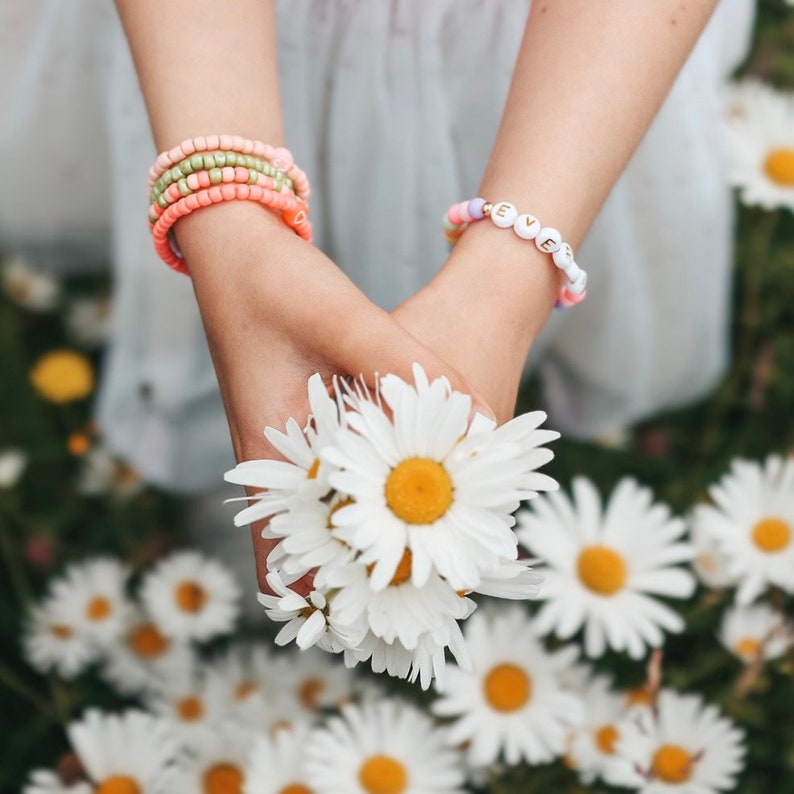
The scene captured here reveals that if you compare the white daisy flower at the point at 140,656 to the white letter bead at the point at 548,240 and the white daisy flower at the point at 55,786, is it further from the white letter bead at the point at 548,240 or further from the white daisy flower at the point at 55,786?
the white letter bead at the point at 548,240

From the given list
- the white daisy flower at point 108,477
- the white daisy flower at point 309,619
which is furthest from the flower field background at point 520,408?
the white daisy flower at point 309,619

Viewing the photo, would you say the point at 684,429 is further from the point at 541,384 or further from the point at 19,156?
the point at 19,156

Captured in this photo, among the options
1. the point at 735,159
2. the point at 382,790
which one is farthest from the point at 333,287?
the point at 735,159

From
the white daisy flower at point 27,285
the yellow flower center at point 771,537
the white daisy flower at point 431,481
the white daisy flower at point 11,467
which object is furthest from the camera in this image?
the white daisy flower at point 27,285

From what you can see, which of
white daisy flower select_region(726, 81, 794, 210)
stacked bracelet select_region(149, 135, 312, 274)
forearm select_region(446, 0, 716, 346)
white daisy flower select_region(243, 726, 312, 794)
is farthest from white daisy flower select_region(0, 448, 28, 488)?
white daisy flower select_region(726, 81, 794, 210)

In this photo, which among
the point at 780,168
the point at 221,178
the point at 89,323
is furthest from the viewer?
the point at 89,323

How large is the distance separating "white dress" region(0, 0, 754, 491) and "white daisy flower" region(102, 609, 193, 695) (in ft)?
0.52

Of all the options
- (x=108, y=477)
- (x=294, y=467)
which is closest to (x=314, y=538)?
(x=294, y=467)

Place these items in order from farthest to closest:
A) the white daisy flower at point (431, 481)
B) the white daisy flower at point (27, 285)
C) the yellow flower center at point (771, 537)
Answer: the white daisy flower at point (27, 285) → the yellow flower center at point (771, 537) → the white daisy flower at point (431, 481)

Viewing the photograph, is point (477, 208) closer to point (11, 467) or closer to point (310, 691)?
point (310, 691)

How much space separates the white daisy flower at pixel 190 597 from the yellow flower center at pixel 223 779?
0.46 feet

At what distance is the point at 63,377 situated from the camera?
1102 mm

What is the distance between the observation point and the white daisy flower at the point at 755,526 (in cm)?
81

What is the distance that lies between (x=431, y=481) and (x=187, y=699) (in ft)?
1.61
